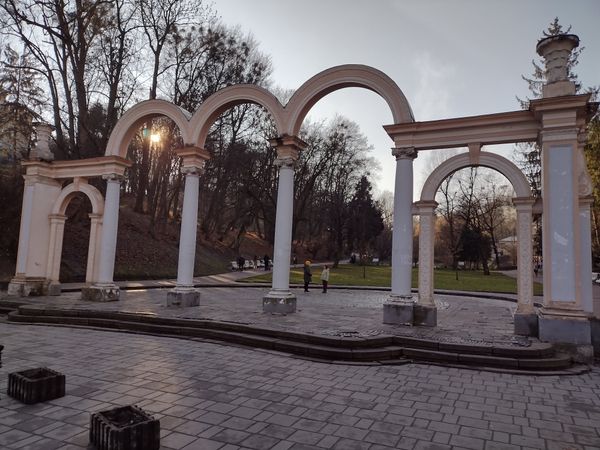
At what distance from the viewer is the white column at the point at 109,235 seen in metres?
13.7

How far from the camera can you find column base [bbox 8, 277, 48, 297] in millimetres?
14727

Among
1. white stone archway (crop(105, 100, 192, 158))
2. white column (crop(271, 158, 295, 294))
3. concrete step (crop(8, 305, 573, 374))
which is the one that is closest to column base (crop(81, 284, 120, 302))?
concrete step (crop(8, 305, 573, 374))

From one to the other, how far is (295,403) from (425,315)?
5.80 meters

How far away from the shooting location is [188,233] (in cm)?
1290

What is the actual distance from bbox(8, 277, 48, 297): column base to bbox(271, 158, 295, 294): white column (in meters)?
9.80

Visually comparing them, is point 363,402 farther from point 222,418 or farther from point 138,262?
point 138,262

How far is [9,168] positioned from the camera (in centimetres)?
2150

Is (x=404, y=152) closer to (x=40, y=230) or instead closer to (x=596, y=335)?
(x=596, y=335)

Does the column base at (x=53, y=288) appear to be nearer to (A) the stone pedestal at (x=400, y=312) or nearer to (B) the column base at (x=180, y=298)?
(B) the column base at (x=180, y=298)

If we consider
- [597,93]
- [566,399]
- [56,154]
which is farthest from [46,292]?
[597,93]

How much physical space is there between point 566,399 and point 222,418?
15.5ft

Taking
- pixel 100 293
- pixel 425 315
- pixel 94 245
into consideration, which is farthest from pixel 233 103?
pixel 425 315

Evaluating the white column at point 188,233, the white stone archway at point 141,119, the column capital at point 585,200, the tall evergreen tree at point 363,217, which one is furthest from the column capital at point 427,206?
the tall evergreen tree at point 363,217

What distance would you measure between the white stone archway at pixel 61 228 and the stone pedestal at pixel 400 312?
1093 cm
